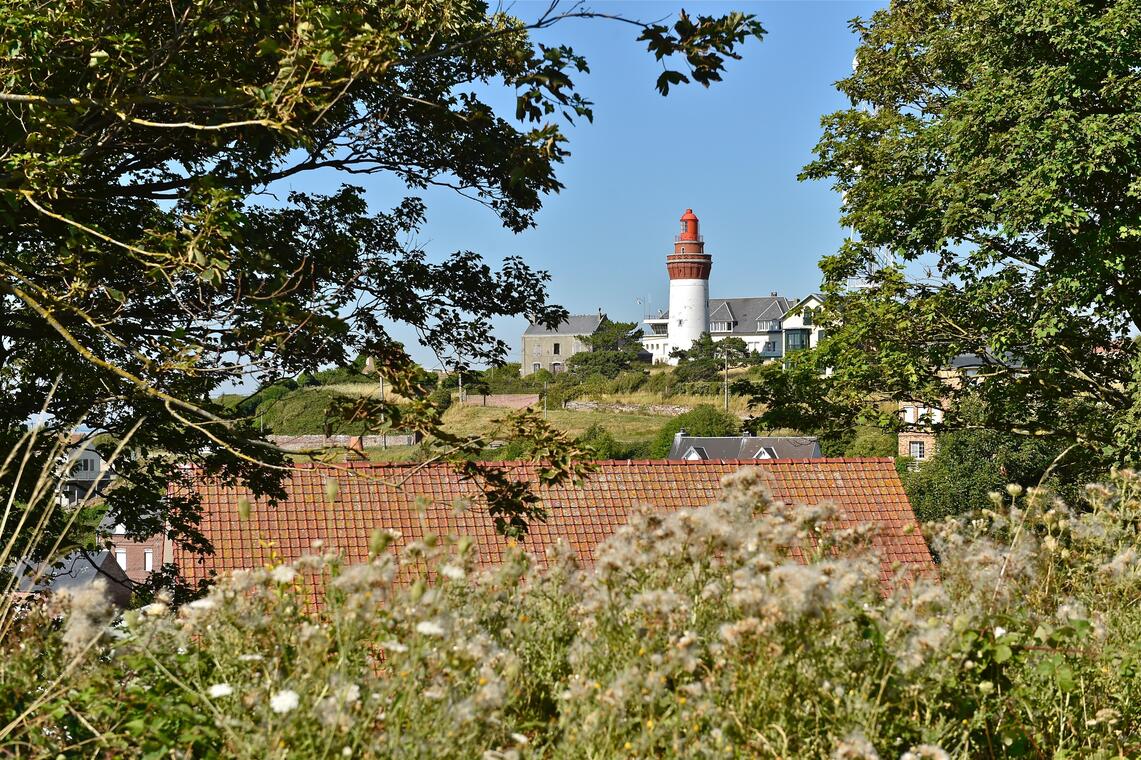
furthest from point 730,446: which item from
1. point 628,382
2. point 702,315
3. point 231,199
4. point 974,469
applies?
point 702,315

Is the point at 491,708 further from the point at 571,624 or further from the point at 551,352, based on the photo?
the point at 551,352

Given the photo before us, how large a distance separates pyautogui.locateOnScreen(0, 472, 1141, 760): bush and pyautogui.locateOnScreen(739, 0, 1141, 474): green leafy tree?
11.7 metres

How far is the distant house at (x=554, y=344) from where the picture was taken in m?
101

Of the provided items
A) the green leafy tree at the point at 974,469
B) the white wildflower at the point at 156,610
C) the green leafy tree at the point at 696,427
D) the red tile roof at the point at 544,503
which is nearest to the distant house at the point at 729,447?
the green leafy tree at the point at 696,427

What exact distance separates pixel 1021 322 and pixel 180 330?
40.4ft

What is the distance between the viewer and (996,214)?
1440 centimetres

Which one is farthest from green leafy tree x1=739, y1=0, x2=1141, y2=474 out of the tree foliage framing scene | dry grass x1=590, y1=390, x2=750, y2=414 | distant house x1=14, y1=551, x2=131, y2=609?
dry grass x1=590, y1=390, x2=750, y2=414

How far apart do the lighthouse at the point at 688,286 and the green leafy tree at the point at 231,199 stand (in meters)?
88.2

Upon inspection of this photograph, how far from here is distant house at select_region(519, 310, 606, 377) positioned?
101m

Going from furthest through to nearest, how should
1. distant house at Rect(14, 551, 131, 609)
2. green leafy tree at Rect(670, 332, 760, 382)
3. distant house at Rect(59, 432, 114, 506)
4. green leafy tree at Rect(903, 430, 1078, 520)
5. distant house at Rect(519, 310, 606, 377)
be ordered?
1. distant house at Rect(519, 310, 606, 377)
2. green leafy tree at Rect(670, 332, 760, 382)
3. green leafy tree at Rect(903, 430, 1078, 520)
4. distant house at Rect(59, 432, 114, 506)
5. distant house at Rect(14, 551, 131, 609)

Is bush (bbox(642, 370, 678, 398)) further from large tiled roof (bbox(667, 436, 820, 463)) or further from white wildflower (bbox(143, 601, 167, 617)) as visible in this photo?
white wildflower (bbox(143, 601, 167, 617))

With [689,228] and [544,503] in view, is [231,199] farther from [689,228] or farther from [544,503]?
[689,228]

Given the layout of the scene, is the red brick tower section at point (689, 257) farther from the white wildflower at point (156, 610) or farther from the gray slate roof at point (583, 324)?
the white wildflower at point (156, 610)

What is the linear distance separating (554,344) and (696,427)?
52.5m
